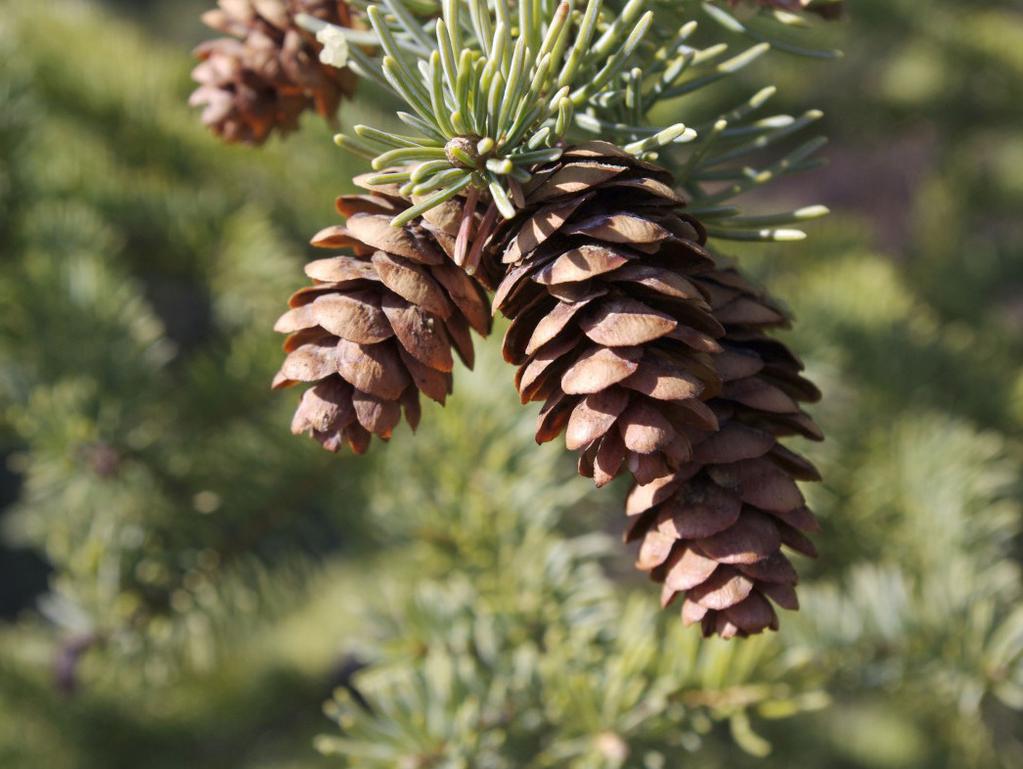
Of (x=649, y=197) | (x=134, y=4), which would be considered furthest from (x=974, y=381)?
(x=134, y=4)

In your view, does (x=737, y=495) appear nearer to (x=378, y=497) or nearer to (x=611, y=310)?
(x=611, y=310)

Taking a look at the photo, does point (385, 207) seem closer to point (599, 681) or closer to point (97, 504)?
point (599, 681)

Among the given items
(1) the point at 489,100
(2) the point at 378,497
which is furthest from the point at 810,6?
(2) the point at 378,497

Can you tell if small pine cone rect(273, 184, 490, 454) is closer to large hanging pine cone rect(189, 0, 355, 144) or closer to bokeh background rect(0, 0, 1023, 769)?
large hanging pine cone rect(189, 0, 355, 144)

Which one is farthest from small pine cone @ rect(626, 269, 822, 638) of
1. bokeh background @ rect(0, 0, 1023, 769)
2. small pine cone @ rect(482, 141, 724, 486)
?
bokeh background @ rect(0, 0, 1023, 769)

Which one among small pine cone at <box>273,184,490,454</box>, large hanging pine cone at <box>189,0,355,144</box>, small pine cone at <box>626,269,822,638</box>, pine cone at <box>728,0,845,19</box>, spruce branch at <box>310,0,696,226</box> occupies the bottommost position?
small pine cone at <box>626,269,822,638</box>

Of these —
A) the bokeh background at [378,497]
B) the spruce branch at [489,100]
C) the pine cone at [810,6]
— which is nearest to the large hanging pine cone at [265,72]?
the spruce branch at [489,100]
